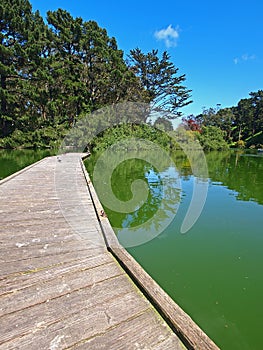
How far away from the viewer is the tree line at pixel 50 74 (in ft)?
51.9

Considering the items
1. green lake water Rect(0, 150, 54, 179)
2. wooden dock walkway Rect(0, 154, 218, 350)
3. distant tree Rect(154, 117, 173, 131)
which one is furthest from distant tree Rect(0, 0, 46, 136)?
wooden dock walkway Rect(0, 154, 218, 350)

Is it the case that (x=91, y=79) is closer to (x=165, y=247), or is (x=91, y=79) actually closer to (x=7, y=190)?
(x=7, y=190)

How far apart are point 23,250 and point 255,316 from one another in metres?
2.09

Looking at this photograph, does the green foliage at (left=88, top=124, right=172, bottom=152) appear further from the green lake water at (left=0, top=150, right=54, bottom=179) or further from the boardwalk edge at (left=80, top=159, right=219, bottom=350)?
the boardwalk edge at (left=80, top=159, right=219, bottom=350)

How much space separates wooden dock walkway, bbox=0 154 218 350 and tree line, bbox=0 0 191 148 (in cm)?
1653

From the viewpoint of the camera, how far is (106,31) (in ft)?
65.2

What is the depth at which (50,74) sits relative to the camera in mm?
17172

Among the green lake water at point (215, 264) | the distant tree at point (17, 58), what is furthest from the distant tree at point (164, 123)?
the green lake water at point (215, 264)

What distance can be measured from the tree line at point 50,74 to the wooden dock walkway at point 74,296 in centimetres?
1653

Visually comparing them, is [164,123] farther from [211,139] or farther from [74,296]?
[74,296]

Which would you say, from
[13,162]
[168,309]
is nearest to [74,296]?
[168,309]

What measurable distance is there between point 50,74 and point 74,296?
749 inches

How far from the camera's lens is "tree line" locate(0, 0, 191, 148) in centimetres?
1581

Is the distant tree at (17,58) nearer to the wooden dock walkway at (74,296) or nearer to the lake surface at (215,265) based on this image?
the lake surface at (215,265)
